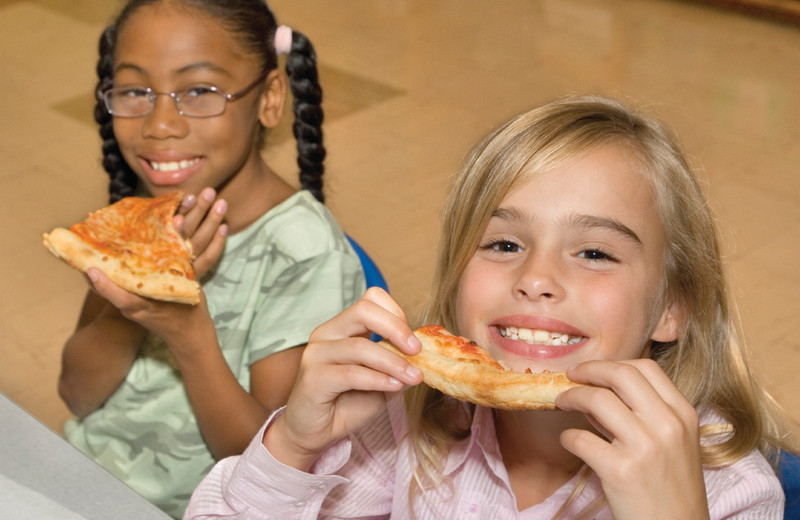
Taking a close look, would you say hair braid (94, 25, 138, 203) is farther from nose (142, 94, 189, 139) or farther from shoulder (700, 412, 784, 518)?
shoulder (700, 412, 784, 518)

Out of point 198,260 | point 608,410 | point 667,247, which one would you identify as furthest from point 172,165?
point 608,410

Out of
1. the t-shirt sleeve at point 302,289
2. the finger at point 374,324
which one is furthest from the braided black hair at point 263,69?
the finger at point 374,324

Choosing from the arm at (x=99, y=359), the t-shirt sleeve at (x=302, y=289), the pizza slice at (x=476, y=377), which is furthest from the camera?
the arm at (x=99, y=359)

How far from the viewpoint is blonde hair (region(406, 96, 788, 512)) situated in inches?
59.4

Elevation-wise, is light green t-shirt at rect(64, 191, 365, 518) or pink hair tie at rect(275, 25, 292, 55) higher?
pink hair tie at rect(275, 25, 292, 55)

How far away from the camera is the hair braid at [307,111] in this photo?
89.8 inches

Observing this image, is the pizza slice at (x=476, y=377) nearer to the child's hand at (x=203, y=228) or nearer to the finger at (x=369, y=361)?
the finger at (x=369, y=361)

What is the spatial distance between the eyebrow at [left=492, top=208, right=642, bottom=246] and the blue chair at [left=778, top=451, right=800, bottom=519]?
1.45ft

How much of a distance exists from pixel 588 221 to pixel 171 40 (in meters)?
1.04

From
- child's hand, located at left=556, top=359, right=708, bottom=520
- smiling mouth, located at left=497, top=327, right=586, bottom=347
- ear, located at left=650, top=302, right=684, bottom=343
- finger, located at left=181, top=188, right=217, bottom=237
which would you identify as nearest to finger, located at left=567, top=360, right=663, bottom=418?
child's hand, located at left=556, top=359, right=708, bottom=520

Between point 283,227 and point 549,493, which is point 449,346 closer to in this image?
point 549,493

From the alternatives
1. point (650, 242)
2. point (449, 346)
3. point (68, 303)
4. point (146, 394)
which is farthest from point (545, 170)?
point (68, 303)

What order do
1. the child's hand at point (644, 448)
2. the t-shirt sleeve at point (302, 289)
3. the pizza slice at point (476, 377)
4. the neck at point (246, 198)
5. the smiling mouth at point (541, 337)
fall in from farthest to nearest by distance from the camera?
the neck at point (246, 198)
the t-shirt sleeve at point (302, 289)
the smiling mouth at point (541, 337)
the pizza slice at point (476, 377)
the child's hand at point (644, 448)

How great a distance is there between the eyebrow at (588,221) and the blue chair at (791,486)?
Answer: 44cm
